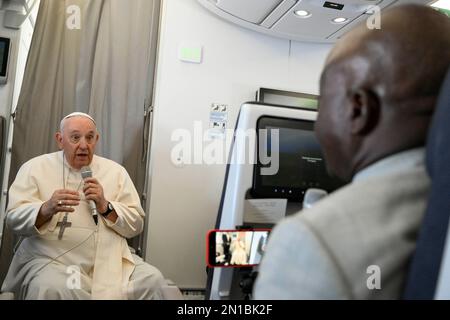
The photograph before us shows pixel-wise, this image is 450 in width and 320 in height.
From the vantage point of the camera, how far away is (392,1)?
1.16 metres

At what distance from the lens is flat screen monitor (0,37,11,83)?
3.76 ft

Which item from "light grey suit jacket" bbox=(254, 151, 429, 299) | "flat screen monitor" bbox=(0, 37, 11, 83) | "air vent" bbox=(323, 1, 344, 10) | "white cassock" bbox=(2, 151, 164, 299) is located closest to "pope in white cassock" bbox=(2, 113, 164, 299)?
"white cassock" bbox=(2, 151, 164, 299)

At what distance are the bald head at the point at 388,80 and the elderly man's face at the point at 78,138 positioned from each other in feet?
2.29

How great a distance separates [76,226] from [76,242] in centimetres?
4

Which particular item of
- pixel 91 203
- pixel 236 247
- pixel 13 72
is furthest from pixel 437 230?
pixel 13 72

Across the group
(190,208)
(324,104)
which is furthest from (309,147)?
(190,208)

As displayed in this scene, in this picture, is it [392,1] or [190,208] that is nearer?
[190,208]

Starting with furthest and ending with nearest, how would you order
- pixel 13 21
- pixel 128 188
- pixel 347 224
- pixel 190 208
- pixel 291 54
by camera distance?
1. pixel 13 21
2. pixel 291 54
3. pixel 128 188
4. pixel 190 208
5. pixel 347 224

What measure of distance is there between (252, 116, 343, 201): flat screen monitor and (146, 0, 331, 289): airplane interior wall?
9.0 inches

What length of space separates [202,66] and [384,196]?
2.07 feet

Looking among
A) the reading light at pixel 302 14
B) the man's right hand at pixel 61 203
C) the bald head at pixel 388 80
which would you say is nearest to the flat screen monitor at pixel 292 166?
the bald head at pixel 388 80

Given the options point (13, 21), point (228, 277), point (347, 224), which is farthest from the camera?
point (13, 21)

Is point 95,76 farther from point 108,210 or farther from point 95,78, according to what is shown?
point 108,210

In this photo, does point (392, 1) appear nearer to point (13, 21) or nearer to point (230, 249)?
point (230, 249)
